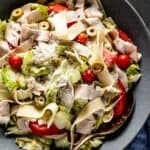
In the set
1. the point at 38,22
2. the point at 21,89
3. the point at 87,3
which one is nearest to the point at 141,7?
the point at 87,3

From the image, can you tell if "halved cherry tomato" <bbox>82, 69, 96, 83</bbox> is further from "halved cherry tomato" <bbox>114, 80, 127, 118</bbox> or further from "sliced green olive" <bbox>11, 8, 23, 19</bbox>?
"sliced green olive" <bbox>11, 8, 23, 19</bbox>

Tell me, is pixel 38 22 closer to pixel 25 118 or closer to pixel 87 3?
pixel 87 3

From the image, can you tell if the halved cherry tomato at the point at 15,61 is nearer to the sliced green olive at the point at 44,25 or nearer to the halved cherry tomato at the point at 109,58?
the sliced green olive at the point at 44,25

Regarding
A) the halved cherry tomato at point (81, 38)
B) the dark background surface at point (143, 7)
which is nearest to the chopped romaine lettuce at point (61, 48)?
the halved cherry tomato at point (81, 38)

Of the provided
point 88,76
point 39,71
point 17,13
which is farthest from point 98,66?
point 17,13

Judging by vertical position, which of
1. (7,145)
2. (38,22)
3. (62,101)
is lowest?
(7,145)

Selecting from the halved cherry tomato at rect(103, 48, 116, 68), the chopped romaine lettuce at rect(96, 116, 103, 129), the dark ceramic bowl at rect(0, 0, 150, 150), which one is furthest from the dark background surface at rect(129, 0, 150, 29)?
the chopped romaine lettuce at rect(96, 116, 103, 129)
